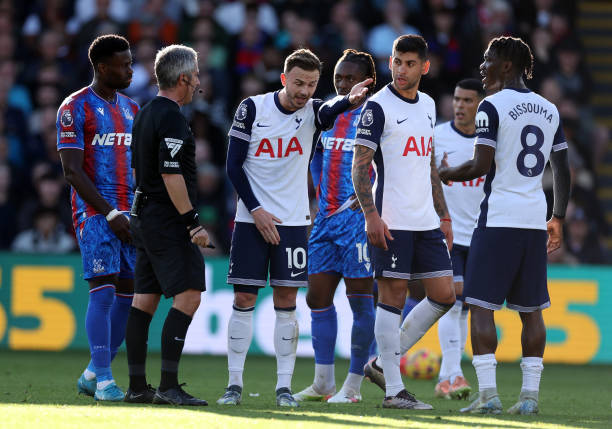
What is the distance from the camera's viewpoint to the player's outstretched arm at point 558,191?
710 centimetres

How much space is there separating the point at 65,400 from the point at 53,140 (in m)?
7.42

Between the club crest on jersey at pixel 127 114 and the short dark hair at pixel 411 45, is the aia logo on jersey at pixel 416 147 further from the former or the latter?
the club crest on jersey at pixel 127 114

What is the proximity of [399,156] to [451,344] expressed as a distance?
2.20 metres

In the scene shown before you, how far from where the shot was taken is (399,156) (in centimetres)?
704

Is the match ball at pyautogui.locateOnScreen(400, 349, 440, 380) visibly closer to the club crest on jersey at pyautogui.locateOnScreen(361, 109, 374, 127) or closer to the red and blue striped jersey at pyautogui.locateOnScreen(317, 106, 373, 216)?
the red and blue striped jersey at pyautogui.locateOnScreen(317, 106, 373, 216)

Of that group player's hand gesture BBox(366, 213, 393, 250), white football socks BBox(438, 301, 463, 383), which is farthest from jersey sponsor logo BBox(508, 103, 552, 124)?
white football socks BBox(438, 301, 463, 383)

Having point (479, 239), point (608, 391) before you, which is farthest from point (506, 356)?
point (479, 239)

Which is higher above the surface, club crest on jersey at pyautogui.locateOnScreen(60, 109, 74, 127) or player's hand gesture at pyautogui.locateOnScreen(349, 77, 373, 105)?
player's hand gesture at pyautogui.locateOnScreen(349, 77, 373, 105)

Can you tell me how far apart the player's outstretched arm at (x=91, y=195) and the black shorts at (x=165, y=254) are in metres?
0.50

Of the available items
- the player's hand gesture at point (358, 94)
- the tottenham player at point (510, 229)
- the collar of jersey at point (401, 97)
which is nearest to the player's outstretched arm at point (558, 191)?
the tottenham player at point (510, 229)

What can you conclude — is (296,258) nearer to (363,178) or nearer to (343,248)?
(363,178)

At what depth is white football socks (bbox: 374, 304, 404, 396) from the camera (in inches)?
273

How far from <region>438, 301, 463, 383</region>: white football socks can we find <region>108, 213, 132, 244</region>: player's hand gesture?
270 centimetres

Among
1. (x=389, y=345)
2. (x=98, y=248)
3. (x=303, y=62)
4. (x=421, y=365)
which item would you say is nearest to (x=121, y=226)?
(x=98, y=248)
